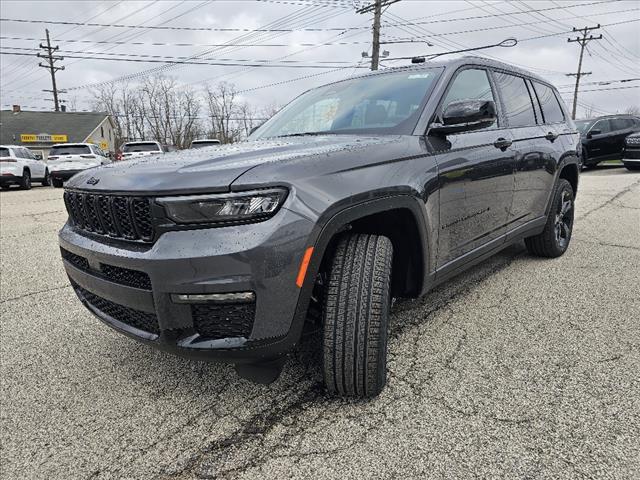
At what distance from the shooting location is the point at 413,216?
2.36 metres

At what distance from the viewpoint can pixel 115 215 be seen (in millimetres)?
1982

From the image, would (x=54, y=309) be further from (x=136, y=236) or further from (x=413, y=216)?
(x=413, y=216)

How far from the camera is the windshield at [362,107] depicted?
8.93 ft

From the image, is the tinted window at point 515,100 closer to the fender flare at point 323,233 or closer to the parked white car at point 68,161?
the fender flare at point 323,233

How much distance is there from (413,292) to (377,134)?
0.91 m

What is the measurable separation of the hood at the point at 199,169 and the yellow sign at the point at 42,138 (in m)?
47.9

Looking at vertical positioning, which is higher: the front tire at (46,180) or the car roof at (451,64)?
the car roof at (451,64)

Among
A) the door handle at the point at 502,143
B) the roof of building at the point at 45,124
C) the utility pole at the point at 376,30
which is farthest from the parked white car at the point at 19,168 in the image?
the roof of building at the point at 45,124

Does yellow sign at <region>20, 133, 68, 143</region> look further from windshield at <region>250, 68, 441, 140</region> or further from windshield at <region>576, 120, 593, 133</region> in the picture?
windshield at <region>250, 68, 441, 140</region>

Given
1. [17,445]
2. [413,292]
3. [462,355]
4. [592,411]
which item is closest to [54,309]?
[17,445]

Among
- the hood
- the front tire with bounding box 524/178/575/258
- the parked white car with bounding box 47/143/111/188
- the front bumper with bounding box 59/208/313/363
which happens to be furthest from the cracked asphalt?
the parked white car with bounding box 47/143/111/188

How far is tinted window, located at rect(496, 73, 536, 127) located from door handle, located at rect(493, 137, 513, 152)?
0.25m

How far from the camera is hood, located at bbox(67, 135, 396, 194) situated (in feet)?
5.84

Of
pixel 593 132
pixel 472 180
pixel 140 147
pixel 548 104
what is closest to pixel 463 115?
pixel 472 180
